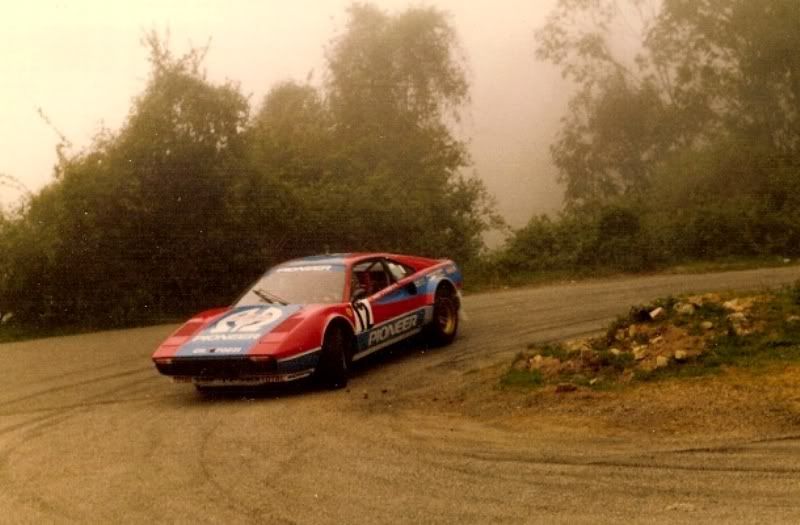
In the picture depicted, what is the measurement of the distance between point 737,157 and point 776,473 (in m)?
34.1

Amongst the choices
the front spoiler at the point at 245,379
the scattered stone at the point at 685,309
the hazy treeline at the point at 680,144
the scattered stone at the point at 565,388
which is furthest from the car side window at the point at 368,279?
the hazy treeline at the point at 680,144

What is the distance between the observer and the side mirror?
11055mm

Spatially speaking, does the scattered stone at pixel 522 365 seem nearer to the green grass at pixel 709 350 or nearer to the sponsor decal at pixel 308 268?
the green grass at pixel 709 350

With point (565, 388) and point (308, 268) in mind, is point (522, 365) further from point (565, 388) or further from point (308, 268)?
point (308, 268)

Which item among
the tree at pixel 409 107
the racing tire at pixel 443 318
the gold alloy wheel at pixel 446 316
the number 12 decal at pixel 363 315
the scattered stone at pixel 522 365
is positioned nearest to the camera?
the scattered stone at pixel 522 365

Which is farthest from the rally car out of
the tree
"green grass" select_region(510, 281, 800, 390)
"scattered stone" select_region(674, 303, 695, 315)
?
the tree

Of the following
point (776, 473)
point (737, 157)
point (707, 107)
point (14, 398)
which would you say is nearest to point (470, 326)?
point (14, 398)

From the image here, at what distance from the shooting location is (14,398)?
9594mm

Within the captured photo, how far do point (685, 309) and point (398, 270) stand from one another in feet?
11.6

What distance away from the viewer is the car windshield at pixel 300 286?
9898 millimetres

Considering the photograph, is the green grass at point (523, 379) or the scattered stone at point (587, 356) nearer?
the green grass at point (523, 379)

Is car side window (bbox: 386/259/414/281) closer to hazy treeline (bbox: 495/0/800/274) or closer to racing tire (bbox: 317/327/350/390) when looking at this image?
racing tire (bbox: 317/327/350/390)

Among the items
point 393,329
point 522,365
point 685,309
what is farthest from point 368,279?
point 685,309

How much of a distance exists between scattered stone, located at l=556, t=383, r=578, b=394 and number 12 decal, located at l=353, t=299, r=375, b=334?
2.51 m
